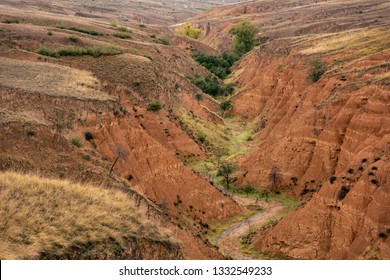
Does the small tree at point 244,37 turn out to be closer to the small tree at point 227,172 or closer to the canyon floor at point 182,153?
the canyon floor at point 182,153

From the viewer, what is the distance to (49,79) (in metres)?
38.1

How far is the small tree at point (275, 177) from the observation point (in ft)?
129

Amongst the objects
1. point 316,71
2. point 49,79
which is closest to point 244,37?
point 316,71

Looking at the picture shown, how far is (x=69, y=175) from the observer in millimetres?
22984

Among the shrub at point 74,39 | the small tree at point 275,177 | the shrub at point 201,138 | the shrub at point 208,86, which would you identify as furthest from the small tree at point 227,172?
the shrub at point 208,86

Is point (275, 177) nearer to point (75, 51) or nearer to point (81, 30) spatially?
point (75, 51)

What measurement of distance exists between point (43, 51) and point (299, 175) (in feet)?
91.4

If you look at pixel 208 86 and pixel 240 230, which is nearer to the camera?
pixel 240 230

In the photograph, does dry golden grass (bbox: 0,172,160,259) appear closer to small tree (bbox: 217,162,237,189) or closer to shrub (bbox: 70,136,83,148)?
shrub (bbox: 70,136,83,148)

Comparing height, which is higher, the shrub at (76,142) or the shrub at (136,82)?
the shrub at (76,142)

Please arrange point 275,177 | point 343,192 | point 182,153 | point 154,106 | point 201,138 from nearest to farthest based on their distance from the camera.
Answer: point 343,192 < point 275,177 < point 154,106 < point 182,153 < point 201,138

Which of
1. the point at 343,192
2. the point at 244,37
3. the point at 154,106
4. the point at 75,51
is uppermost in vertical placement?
the point at 75,51

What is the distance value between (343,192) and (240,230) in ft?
26.6

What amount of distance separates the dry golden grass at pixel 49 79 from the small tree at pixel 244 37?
58.7m
